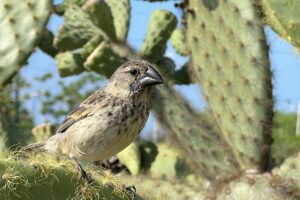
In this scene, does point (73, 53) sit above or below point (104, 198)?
below

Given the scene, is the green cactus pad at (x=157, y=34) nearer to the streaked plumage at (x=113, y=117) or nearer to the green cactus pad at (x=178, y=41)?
the green cactus pad at (x=178, y=41)

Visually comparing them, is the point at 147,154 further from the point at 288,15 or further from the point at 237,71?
the point at 288,15

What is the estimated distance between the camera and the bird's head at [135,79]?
336 centimetres

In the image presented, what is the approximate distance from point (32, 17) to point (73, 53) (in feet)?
3.12

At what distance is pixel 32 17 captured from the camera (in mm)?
4211

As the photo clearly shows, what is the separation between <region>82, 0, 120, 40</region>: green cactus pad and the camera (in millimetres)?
4743

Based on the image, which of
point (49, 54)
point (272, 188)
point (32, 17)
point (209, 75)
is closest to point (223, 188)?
point (272, 188)

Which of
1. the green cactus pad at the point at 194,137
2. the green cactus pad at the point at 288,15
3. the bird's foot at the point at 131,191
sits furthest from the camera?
the green cactus pad at the point at 194,137

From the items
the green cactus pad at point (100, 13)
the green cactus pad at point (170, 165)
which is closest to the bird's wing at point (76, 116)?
the green cactus pad at point (100, 13)

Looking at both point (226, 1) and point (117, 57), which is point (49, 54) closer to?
point (117, 57)

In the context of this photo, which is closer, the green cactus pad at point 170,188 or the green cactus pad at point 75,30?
the green cactus pad at point 170,188

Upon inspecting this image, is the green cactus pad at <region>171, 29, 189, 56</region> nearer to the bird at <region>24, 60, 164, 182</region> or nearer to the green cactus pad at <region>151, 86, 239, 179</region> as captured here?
the green cactus pad at <region>151, 86, 239, 179</region>

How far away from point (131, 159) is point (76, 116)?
1816mm

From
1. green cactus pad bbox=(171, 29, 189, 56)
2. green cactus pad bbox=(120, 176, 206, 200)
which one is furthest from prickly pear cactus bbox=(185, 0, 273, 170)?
green cactus pad bbox=(171, 29, 189, 56)
